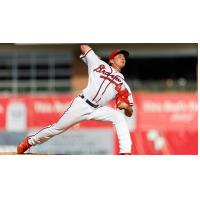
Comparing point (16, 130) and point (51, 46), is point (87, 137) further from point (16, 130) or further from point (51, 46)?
point (51, 46)

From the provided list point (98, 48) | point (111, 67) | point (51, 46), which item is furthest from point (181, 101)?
point (111, 67)

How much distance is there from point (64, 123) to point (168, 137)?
1518 centimetres

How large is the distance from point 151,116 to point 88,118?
14.5 meters

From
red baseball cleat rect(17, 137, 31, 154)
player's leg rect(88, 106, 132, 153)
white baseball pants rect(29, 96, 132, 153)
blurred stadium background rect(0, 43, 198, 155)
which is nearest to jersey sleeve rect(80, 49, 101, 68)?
white baseball pants rect(29, 96, 132, 153)

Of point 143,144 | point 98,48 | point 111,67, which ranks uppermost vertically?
point 98,48

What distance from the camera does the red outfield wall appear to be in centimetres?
3081

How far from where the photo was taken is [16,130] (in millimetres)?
30766

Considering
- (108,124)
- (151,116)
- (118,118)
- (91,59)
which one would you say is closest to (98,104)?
(118,118)

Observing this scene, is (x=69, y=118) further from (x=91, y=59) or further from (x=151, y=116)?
(x=151, y=116)

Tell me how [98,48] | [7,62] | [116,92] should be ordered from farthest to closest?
[7,62], [98,48], [116,92]

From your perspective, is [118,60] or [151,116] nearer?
[118,60]

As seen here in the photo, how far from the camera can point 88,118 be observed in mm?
16672

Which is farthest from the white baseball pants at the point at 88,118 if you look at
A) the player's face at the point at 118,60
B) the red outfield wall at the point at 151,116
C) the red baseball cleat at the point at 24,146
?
the red outfield wall at the point at 151,116

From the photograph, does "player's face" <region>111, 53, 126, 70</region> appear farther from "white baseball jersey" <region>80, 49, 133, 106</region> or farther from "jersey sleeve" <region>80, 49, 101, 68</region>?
"jersey sleeve" <region>80, 49, 101, 68</region>
